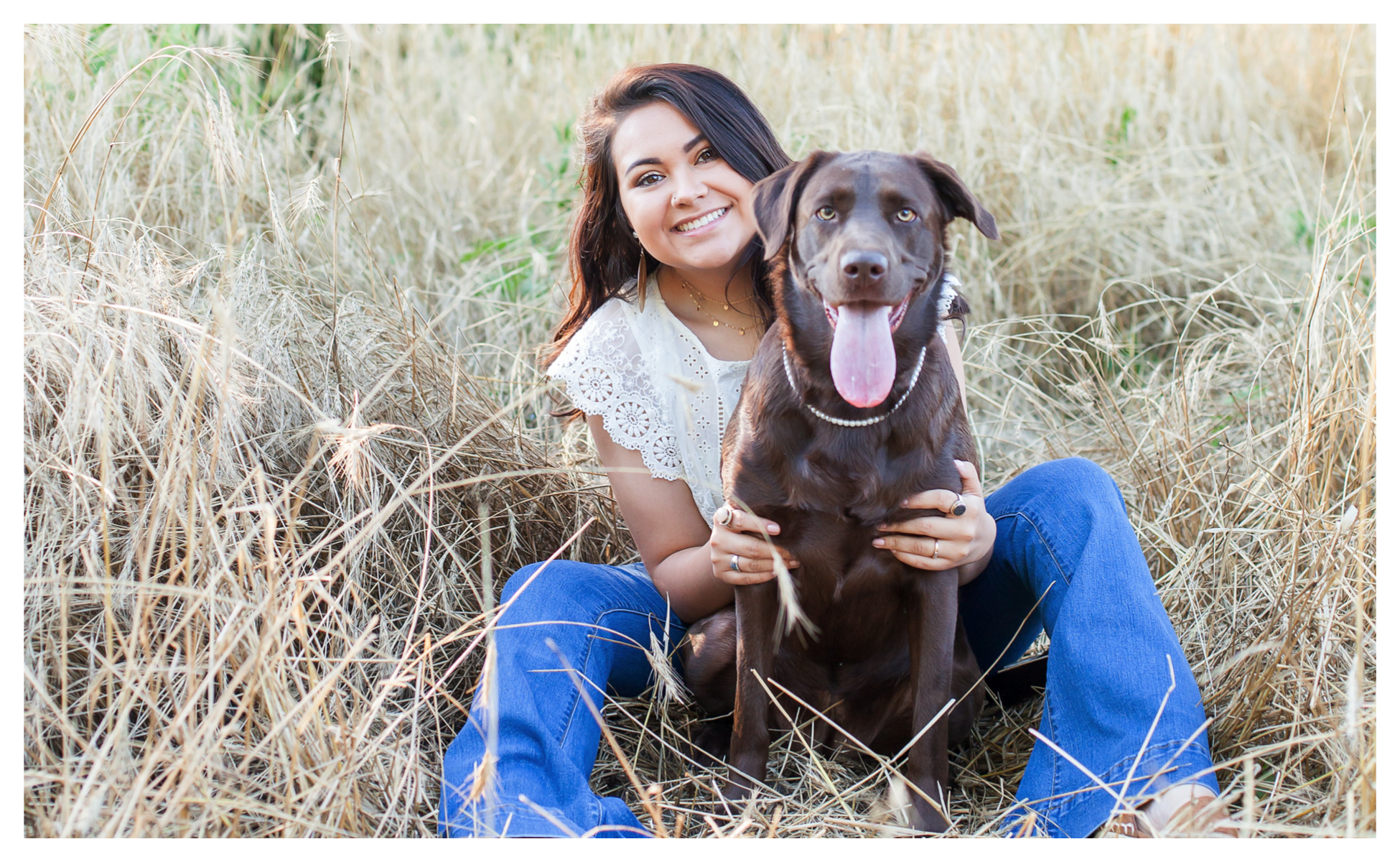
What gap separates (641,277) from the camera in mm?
2574

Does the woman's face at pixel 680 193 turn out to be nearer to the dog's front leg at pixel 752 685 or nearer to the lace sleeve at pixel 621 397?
the lace sleeve at pixel 621 397

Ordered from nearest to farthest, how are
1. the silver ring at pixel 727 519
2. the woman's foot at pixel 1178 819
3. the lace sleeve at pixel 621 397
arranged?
the woman's foot at pixel 1178 819
the silver ring at pixel 727 519
the lace sleeve at pixel 621 397

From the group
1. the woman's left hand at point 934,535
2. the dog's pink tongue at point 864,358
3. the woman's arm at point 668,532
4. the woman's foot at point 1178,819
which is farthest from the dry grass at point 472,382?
the dog's pink tongue at point 864,358

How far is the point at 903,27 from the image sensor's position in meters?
4.52

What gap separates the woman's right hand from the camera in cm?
203

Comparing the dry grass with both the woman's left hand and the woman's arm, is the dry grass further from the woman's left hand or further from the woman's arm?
the woman's left hand

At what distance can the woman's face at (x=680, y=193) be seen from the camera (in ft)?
7.67

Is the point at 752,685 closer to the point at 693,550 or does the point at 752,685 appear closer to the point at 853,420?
the point at 693,550

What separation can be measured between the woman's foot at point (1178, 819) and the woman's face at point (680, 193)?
137 cm

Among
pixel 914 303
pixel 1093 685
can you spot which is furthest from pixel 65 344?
pixel 1093 685

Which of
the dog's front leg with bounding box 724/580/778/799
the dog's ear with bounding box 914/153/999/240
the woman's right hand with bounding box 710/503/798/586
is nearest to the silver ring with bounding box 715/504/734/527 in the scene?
the woman's right hand with bounding box 710/503/798/586

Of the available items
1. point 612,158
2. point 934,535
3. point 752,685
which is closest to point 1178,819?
point 934,535

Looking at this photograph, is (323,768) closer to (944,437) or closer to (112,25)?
(944,437)

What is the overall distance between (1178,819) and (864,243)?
110 centimetres
